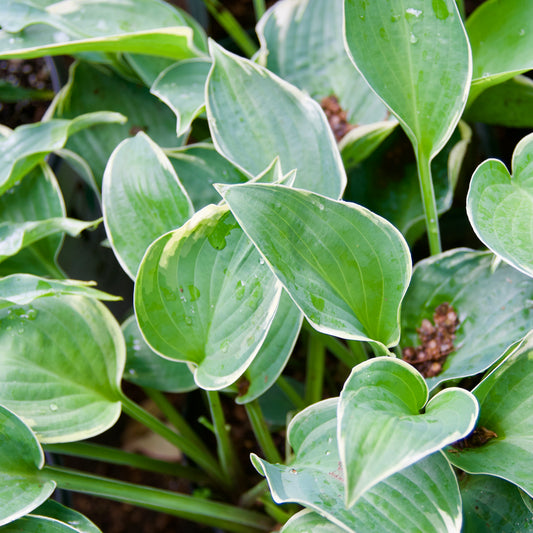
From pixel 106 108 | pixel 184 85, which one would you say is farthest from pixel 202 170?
pixel 106 108

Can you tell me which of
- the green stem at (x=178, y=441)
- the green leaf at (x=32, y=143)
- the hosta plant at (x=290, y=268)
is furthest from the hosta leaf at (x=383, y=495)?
the green leaf at (x=32, y=143)

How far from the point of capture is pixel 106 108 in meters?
0.79

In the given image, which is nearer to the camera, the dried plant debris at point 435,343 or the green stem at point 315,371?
the dried plant debris at point 435,343

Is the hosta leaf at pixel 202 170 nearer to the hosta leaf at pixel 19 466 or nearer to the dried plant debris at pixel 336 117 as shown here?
the dried plant debris at pixel 336 117

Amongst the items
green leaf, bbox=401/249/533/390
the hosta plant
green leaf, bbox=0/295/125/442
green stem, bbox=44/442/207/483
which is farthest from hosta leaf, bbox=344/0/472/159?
green stem, bbox=44/442/207/483

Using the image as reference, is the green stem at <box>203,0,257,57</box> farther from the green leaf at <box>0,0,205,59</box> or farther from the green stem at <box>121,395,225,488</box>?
the green stem at <box>121,395,225,488</box>

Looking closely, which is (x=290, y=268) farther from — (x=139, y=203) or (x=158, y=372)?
Result: (x=158, y=372)

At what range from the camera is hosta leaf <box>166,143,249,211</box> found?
2.25 ft

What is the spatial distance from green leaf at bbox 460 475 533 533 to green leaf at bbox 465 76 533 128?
0.46m

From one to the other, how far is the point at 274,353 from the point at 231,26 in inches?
23.0

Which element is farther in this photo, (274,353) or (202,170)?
(202,170)

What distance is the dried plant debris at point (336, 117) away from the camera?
28.1 inches

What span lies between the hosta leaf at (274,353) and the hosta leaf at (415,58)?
213 mm

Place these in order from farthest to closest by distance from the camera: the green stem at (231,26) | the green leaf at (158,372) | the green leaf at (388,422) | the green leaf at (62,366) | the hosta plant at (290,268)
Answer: the green stem at (231,26) < the green leaf at (158,372) < the green leaf at (62,366) < the hosta plant at (290,268) < the green leaf at (388,422)
